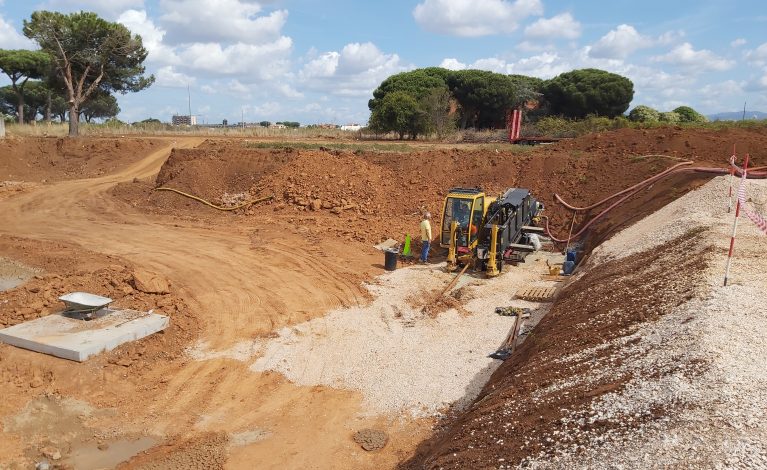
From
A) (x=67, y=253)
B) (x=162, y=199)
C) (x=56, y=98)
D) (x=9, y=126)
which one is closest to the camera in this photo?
(x=67, y=253)

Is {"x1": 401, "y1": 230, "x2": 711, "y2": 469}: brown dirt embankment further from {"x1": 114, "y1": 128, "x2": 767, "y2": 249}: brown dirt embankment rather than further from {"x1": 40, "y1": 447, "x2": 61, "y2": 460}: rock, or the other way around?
{"x1": 114, "y1": 128, "x2": 767, "y2": 249}: brown dirt embankment

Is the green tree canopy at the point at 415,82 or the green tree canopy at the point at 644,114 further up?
the green tree canopy at the point at 415,82

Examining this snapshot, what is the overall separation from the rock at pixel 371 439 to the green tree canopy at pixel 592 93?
4183cm

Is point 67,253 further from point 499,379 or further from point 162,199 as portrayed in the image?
point 499,379

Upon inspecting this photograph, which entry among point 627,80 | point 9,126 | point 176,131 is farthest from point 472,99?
point 9,126

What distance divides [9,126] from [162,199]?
68.2 ft

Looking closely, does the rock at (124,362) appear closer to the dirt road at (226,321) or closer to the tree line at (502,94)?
the dirt road at (226,321)

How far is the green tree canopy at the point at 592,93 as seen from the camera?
43.9 metres

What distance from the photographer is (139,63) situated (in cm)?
3716

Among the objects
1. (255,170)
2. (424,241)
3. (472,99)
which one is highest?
(472,99)

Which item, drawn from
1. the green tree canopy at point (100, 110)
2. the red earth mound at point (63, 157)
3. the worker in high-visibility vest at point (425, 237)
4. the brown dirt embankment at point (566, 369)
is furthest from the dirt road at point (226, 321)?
the green tree canopy at point (100, 110)

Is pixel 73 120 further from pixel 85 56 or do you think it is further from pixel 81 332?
pixel 81 332

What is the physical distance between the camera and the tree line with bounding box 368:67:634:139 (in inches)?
1725

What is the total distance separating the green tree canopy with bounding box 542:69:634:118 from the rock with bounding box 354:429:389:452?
41828 mm
